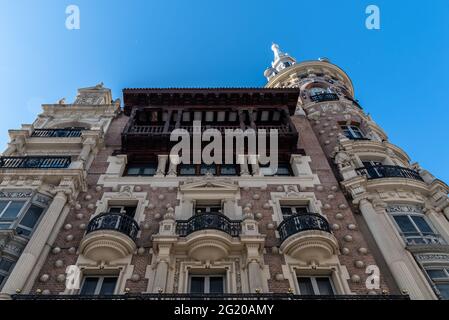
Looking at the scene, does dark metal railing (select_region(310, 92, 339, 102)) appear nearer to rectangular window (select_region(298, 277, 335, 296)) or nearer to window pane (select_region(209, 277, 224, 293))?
rectangular window (select_region(298, 277, 335, 296))

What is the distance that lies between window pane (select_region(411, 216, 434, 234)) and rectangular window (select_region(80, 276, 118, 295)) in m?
11.9

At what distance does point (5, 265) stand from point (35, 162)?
20.4 feet

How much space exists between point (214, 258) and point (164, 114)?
12.4 m

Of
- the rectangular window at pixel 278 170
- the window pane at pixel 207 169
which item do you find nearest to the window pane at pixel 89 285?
the window pane at pixel 207 169

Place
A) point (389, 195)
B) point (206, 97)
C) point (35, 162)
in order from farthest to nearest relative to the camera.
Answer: point (206, 97)
point (35, 162)
point (389, 195)

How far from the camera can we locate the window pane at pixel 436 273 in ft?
45.3

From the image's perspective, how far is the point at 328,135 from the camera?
23562 mm

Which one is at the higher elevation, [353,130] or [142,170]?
[353,130]

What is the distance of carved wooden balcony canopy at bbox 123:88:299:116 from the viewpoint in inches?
979

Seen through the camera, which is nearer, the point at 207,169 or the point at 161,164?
the point at 207,169

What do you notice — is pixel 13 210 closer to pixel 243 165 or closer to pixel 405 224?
pixel 243 165

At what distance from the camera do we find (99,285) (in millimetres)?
13797

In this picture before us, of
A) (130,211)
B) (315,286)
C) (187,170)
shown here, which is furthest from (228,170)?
(315,286)

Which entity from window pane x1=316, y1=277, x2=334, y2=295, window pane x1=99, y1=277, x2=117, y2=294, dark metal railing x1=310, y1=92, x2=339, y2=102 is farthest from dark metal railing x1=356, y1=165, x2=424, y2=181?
window pane x1=99, y1=277, x2=117, y2=294
